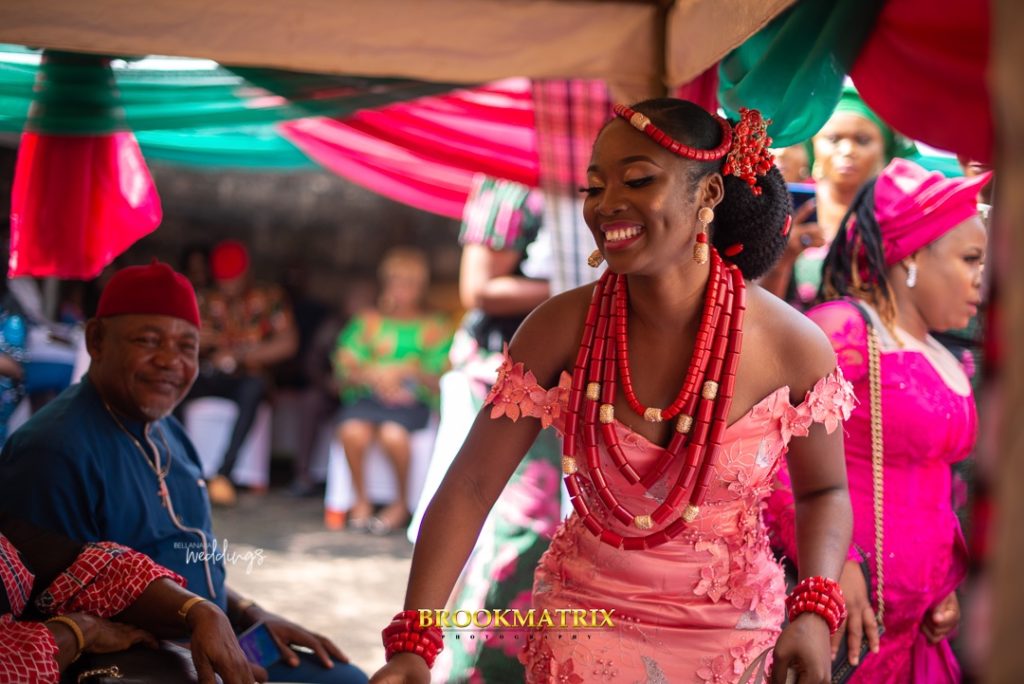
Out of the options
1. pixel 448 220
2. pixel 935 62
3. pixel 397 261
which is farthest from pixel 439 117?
pixel 448 220

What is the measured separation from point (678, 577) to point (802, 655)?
316 mm

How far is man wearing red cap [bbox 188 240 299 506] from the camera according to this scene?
9008mm

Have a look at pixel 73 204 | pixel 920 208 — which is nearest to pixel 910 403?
pixel 920 208

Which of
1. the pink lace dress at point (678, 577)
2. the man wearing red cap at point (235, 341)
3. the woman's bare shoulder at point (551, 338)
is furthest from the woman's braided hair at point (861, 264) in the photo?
the man wearing red cap at point (235, 341)

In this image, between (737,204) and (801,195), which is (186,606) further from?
(801,195)

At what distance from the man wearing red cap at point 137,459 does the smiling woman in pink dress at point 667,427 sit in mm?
1126

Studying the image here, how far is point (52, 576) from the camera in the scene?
2730 mm

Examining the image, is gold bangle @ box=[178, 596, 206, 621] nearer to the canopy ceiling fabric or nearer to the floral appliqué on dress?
the floral appliqué on dress

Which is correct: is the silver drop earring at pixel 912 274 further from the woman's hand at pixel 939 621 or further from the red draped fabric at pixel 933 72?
the woman's hand at pixel 939 621

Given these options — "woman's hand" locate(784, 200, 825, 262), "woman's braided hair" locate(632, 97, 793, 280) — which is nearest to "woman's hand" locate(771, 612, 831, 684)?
"woman's braided hair" locate(632, 97, 793, 280)

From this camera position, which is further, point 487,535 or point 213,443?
point 213,443

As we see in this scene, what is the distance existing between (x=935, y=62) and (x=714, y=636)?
1504 mm

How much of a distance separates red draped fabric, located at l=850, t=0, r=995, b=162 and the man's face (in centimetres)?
220

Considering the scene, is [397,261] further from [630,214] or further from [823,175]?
[630,214]
